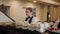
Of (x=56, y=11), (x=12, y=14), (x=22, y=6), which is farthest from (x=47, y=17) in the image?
(x=12, y=14)

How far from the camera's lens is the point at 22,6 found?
7531mm

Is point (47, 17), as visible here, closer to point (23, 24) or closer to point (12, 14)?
point (12, 14)

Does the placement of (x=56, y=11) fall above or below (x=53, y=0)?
below

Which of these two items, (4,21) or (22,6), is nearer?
(4,21)

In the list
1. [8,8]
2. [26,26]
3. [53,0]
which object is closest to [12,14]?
[8,8]

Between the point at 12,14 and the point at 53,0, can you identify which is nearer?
the point at 12,14

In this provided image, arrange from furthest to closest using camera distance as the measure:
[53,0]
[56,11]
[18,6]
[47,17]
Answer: [56,11] → [47,17] → [53,0] → [18,6]

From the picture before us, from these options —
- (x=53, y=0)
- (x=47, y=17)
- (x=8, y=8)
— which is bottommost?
(x=47, y=17)

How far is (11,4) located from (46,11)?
3556 millimetres

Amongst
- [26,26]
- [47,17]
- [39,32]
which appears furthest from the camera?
[47,17]

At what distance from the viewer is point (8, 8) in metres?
6.78

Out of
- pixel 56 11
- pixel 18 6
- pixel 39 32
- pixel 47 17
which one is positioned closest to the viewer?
pixel 39 32

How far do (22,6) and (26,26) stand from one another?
5.80 m

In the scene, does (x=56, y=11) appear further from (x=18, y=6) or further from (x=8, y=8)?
(x=8, y=8)
